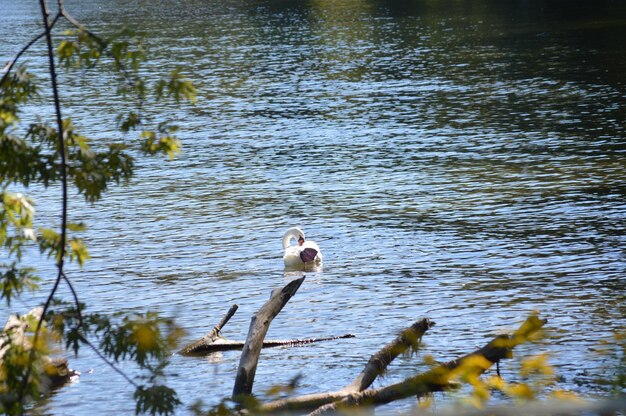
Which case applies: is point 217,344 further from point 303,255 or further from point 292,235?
point 292,235

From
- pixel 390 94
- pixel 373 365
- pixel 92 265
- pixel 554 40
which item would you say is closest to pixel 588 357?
pixel 373 365

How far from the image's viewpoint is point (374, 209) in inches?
1013

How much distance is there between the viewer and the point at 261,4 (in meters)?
95.9

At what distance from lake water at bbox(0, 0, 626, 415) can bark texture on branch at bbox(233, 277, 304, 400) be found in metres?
0.58

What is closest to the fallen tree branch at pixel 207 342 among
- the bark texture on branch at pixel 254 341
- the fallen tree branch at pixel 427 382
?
the bark texture on branch at pixel 254 341

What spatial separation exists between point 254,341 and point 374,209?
1272 centimetres

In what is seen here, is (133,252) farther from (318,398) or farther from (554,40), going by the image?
(554,40)

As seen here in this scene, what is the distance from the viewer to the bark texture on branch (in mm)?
12993

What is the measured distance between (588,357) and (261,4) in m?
83.4

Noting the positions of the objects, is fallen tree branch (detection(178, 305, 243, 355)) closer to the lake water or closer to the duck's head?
the lake water

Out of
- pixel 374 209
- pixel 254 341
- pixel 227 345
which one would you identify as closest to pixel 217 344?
pixel 227 345

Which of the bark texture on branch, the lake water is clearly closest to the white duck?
the lake water

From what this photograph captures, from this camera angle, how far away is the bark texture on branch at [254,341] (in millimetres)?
Answer: 12993

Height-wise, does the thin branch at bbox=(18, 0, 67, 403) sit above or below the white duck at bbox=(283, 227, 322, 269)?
above
